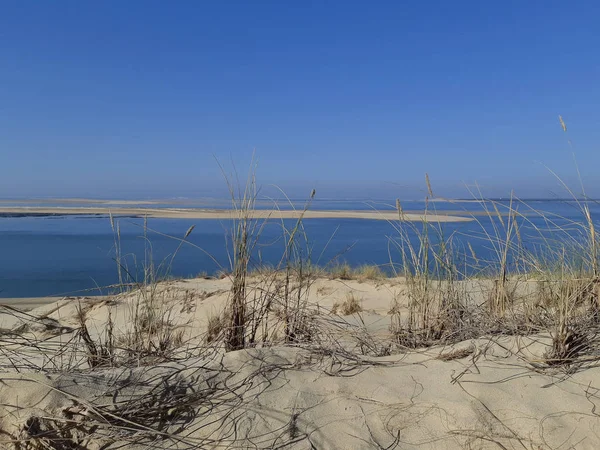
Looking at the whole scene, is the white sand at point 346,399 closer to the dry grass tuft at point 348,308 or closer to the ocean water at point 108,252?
the dry grass tuft at point 348,308

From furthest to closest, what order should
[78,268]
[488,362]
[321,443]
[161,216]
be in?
[161,216] < [78,268] < [488,362] < [321,443]

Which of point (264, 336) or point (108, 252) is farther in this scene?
point (108, 252)

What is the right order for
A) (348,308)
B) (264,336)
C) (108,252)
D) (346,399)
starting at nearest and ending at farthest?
1. (346,399)
2. (264,336)
3. (348,308)
4. (108,252)

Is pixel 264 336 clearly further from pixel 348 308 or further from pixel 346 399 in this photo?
pixel 348 308

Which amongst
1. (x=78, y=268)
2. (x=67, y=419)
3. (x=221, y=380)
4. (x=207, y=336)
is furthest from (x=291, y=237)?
(x=78, y=268)

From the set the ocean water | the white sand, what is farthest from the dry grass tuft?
the white sand

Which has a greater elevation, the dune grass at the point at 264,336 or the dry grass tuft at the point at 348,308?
the dune grass at the point at 264,336

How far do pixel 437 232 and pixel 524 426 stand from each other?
1600 millimetres

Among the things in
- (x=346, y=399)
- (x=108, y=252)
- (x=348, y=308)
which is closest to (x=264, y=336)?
(x=346, y=399)

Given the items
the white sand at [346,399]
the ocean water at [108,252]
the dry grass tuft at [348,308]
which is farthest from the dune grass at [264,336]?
the ocean water at [108,252]

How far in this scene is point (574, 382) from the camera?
200 centimetres

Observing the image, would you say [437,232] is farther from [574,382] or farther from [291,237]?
[574,382]

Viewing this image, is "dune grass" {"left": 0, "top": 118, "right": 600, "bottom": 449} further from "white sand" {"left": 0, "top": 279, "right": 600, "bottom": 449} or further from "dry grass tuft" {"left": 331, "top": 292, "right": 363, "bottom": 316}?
"dry grass tuft" {"left": 331, "top": 292, "right": 363, "bottom": 316}

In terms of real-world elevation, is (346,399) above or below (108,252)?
above
